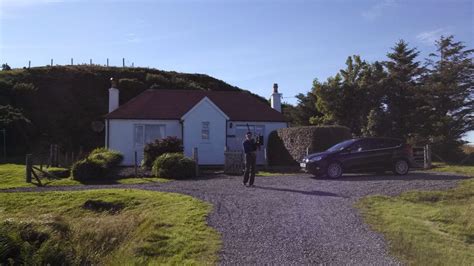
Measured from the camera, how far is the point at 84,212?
45.5 feet

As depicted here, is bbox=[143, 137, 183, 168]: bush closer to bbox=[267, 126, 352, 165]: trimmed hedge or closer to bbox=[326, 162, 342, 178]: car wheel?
bbox=[267, 126, 352, 165]: trimmed hedge

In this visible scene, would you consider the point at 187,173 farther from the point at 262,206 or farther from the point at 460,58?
the point at 460,58

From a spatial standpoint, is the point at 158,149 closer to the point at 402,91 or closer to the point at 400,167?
the point at 400,167

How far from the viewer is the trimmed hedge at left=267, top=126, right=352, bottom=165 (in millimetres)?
23625

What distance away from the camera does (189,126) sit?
2780 cm

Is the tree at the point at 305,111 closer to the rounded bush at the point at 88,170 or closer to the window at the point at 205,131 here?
the window at the point at 205,131

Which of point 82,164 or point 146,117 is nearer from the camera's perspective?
point 82,164

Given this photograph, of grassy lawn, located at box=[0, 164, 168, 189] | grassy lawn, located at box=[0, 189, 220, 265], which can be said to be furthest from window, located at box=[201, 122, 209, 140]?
grassy lawn, located at box=[0, 189, 220, 265]

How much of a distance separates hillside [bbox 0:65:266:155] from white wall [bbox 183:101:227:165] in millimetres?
14720

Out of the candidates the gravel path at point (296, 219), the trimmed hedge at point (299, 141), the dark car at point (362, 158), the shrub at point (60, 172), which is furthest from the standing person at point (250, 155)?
the shrub at point (60, 172)

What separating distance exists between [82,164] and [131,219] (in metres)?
9.39

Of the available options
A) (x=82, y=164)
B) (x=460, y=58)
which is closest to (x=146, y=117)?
(x=82, y=164)

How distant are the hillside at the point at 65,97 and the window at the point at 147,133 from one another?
40.6ft

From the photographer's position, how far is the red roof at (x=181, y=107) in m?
28.8
